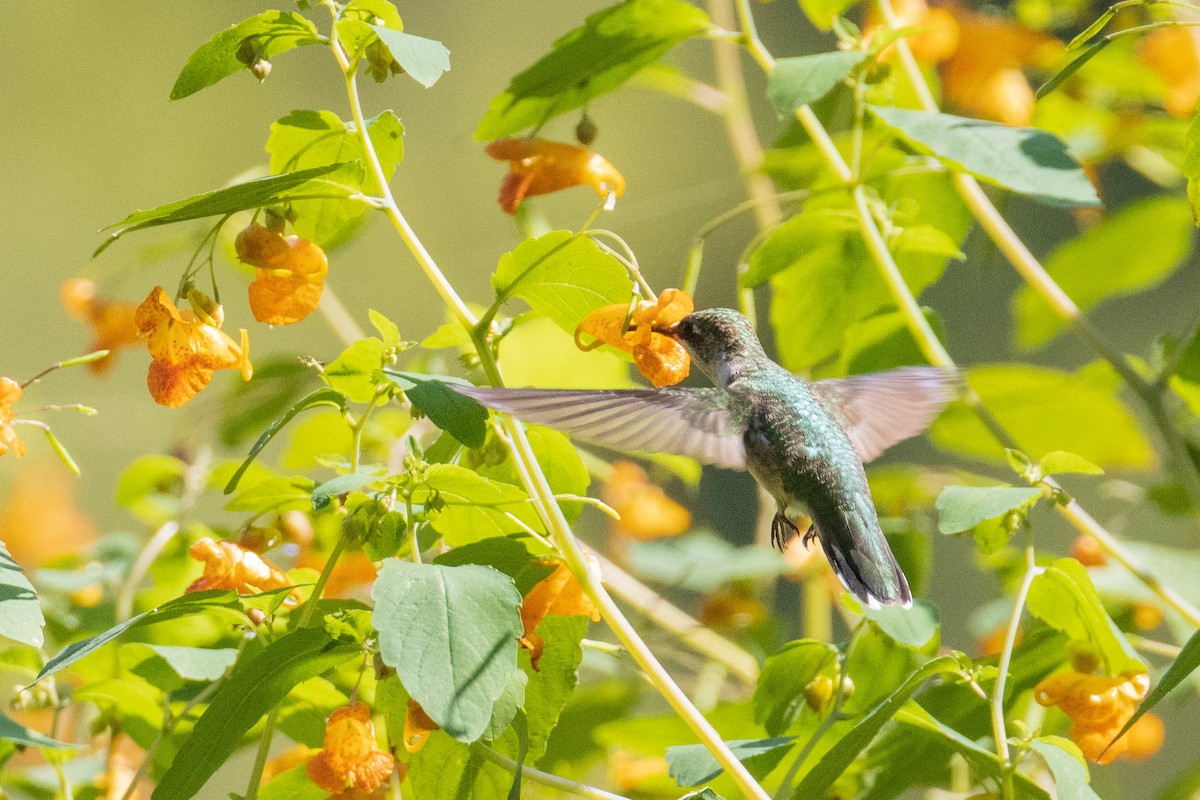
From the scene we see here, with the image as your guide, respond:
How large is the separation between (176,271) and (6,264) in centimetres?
51

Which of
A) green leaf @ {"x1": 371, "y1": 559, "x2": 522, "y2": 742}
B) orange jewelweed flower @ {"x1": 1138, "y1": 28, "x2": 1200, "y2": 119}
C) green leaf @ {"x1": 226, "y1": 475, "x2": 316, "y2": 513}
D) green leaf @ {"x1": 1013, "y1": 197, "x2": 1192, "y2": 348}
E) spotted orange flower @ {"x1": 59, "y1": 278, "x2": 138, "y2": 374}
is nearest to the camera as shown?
green leaf @ {"x1": 371, "y1": 559, "x2": 522, "y2": 742}

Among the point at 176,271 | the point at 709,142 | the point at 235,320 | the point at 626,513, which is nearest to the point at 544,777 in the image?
the point at 626,513

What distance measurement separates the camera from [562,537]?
103cm

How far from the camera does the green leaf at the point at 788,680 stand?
1.29 metres

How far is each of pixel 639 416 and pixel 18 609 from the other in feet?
1.75

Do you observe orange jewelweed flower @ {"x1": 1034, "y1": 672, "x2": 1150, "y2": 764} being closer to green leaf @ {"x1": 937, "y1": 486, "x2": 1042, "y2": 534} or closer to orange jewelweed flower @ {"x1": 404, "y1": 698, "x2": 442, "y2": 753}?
green leaf @ {"x1": 937, "y1": 486, "x2": 1042, "y2": 534}

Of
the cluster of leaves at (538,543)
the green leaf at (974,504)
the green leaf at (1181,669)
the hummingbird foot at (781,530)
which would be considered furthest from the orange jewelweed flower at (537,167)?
the green leaf at (1181,669)

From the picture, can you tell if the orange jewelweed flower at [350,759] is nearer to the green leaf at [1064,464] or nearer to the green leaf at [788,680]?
the green leaf at [788,680]

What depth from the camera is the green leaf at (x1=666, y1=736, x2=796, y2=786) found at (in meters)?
1.11

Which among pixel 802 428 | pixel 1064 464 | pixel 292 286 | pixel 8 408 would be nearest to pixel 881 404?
pixel 802 428

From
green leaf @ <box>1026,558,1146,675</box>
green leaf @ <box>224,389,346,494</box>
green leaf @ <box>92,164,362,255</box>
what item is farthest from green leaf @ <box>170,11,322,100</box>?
green leaf @ <box>1026,558,1146,675</box>

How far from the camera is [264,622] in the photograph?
3.66ft

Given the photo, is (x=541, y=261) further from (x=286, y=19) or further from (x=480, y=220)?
(x=480, y=220)

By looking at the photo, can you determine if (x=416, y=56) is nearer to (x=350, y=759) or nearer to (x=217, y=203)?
(x=217, y=203)
